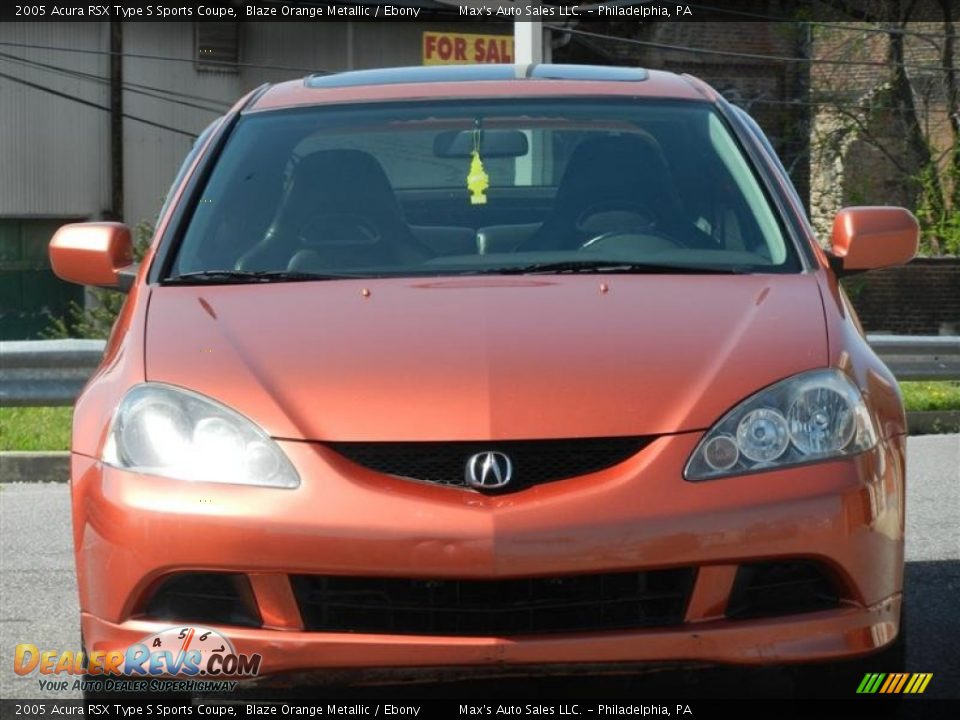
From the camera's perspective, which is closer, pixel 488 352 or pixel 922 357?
pixel 488 352

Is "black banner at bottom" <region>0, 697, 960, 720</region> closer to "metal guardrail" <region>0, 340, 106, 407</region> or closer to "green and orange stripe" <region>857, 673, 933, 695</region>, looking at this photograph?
"green and orange stripe" <region>857, 673, 933, 695</region>

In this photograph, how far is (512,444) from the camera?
352 centimetres

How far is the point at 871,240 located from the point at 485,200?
41.0 inches

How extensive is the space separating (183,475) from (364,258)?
1077 millimetres

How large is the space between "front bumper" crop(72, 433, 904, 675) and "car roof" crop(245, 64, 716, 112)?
5.91 ft

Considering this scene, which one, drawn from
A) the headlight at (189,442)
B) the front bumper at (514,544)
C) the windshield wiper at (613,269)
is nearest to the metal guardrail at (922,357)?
the windshield wiper at (613,269)

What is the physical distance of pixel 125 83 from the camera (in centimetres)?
3186

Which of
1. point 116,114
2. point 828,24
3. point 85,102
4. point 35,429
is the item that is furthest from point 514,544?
point 828,24

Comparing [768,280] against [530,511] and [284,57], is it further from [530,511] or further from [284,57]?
[284,57]

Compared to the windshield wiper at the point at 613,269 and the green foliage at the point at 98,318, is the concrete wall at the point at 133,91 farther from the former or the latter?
the windshield wiper at the point at 613,269

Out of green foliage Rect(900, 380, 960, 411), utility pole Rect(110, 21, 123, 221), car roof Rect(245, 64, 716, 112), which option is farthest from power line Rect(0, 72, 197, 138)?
car roof Rect(245, 64, 716, 112)

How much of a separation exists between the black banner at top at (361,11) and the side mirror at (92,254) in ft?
82.7

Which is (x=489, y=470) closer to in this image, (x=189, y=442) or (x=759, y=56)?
(x=189, y=442)

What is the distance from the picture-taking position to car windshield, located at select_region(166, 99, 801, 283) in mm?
4434
